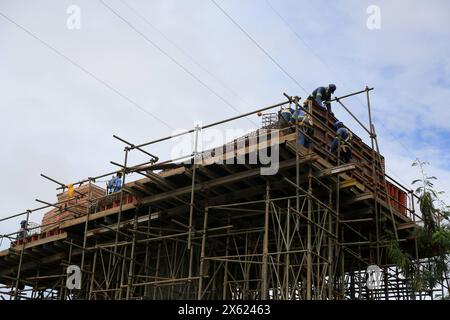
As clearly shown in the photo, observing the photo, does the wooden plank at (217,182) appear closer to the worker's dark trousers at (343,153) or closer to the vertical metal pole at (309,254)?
the vertical metal pole at (309,254)

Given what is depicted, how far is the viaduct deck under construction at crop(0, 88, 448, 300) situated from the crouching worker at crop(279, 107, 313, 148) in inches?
9.2

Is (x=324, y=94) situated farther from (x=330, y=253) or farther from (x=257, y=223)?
(x=330, y=253)

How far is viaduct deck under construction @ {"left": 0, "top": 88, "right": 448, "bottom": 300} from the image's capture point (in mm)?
18188

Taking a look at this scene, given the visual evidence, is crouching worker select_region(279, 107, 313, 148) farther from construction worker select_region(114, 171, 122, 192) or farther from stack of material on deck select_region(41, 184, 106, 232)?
stack of material on deck select_region(41, 184, 106, 232)

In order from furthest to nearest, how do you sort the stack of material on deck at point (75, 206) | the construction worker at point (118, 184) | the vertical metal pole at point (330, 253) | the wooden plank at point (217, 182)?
1. the stack of material on deck at point (75, 206)
2. the construction worker at point (118, 184)
3. the vertical metal pole at point (330, 253)
4. the wooden plank at point (217, 182)

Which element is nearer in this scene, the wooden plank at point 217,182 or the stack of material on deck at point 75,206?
the wooden plank at point 217,182

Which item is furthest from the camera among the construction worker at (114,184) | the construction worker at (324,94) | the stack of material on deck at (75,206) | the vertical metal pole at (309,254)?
the stack of material on deck at (75,206)

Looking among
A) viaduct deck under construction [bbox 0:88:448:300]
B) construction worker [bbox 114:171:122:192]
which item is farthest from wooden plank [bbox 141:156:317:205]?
construction worker [bbox 114:171:122:192]

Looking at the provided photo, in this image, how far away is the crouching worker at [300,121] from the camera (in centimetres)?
1825

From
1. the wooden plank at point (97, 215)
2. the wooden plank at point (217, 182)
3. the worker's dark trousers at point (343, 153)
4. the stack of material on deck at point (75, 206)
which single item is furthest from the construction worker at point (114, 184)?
the worker's dark trousers at point (343, 153)

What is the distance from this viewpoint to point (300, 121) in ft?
61.4

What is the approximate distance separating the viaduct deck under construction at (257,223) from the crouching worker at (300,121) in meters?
0.23
